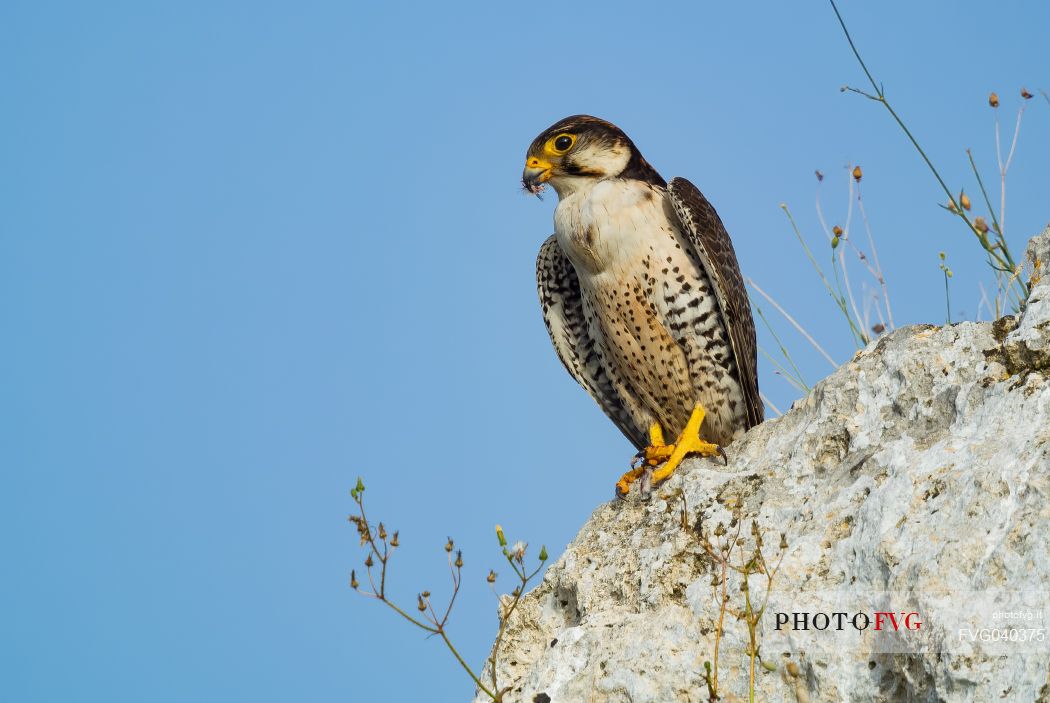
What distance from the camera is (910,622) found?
97.1 inches

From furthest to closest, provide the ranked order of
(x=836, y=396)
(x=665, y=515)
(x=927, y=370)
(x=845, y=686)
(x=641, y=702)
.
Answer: (x=665, y=515)
(x=836, y=396)
(x=927, y=370)
(x=641, y=702)
(x=845, y=686)

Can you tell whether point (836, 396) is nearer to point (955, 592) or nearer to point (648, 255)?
point (955, 592)

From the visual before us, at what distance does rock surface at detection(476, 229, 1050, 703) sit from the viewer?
2.40 metres

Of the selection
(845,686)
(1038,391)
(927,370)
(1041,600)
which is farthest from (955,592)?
(927,370)

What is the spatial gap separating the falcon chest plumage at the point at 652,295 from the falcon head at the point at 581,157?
78 millimetres

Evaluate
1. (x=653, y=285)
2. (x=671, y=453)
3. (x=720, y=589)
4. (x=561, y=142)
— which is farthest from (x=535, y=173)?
(x=720, y=589)

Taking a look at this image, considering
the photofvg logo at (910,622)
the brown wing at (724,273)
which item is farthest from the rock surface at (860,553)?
the brown wing at (724,273)

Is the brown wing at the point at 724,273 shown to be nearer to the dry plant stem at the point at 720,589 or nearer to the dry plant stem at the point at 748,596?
the dry plant stem at the point at 720,589

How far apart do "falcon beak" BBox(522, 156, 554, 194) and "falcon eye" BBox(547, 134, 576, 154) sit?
67 millimetres

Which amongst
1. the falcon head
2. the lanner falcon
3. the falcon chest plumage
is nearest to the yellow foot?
the lanner falcon

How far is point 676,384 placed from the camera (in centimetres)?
459

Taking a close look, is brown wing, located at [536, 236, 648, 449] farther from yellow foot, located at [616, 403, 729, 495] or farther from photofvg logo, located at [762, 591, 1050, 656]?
photofvg logo, located at [762, 591, 1050, 656]

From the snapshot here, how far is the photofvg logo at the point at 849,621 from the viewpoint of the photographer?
2479 mm

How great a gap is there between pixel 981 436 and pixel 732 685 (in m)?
0.85
